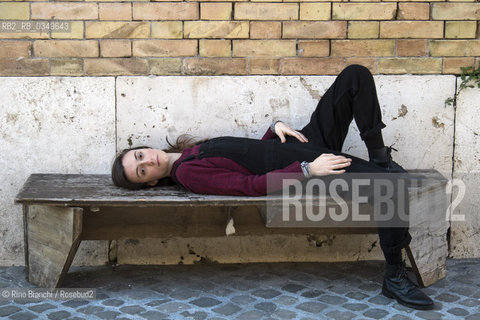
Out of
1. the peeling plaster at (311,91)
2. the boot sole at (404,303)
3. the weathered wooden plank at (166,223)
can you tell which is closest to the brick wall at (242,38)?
the peeling plaster at (311,91)

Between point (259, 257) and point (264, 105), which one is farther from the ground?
point (264, 105)

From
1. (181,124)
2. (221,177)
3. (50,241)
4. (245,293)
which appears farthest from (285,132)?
(50,241)

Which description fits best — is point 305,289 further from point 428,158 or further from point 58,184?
point 58,184

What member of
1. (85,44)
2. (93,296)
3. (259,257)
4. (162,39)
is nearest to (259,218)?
(259,257)

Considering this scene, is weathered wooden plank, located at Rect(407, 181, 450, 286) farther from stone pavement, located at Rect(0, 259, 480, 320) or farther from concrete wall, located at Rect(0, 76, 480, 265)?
concrete wall, located at Rect(0, 76, 480, 265)

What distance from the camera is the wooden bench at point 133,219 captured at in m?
3.18

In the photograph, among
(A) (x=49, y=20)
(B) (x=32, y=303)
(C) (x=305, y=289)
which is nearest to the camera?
(B) (x=32, y=303)

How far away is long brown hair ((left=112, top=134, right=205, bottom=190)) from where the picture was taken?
3.45m

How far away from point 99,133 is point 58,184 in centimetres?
48

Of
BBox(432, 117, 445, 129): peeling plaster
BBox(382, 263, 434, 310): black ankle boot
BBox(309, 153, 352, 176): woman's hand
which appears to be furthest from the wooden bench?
BBox(432, 117, 445, 129): peeling plaster

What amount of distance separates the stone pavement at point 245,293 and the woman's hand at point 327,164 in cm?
71

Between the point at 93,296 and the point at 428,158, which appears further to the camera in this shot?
the point at 428,158

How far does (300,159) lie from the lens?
346 centimetres

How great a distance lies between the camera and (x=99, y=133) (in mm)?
3834
